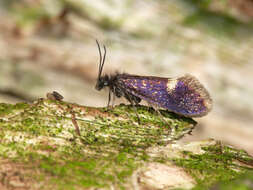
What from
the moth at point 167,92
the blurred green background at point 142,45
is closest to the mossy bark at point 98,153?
the moth at point 167,92

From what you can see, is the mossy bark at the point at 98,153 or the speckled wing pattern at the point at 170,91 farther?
the speckled wing pattern at the point at 170,91

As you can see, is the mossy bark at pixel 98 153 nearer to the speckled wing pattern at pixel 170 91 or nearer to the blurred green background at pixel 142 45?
the speckled wing pattern at pixel 170 91

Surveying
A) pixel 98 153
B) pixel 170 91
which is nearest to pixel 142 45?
pixel 170 91

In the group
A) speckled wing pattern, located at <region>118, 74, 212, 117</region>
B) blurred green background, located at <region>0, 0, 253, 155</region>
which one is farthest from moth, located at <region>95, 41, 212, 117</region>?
blurred green background, located at <region>0, 0, 253, 155</region>

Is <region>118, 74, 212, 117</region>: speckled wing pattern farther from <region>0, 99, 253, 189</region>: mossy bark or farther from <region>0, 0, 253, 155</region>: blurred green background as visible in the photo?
A: <region>0, 0, 253, 155</region>: blurred green background

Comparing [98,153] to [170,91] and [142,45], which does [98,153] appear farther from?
[142,45]

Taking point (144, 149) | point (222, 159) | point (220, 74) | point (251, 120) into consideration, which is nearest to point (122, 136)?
point (144, 149)

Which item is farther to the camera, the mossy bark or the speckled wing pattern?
the speckled wing pattern

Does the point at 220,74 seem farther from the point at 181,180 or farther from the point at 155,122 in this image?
the point at 181,180
